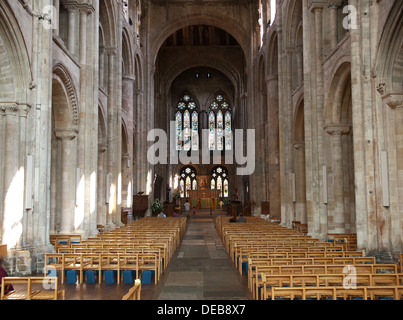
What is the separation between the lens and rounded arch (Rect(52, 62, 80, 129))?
15.2 metres

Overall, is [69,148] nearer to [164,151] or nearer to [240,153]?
[164,151]

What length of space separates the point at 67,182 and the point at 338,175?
10.4 m

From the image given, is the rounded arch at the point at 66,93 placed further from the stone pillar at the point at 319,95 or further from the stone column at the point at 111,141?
the stone pillar at the point at 319,95

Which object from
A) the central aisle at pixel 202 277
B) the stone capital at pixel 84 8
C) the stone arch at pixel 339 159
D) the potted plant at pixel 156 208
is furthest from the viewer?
the potted plant at pixel 156 208

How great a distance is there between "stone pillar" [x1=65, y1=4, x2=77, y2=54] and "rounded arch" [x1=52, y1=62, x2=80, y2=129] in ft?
5.78

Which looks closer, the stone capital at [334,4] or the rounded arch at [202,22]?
the stone capital at [334,4]

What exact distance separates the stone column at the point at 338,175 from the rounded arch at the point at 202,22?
19822 mm

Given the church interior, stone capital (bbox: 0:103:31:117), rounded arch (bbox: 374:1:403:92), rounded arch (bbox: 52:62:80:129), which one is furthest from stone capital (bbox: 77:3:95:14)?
rounded arch (bbox: 374:1:403:92)

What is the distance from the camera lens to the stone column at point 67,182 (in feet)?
53.1

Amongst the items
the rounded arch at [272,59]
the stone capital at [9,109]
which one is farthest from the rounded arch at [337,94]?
the rounded arch at [272,59]

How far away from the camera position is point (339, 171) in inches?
645

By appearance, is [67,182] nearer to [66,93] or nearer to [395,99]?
[66,93]

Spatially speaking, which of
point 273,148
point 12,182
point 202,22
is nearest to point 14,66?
point 12,182

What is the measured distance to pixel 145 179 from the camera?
3131 cm
